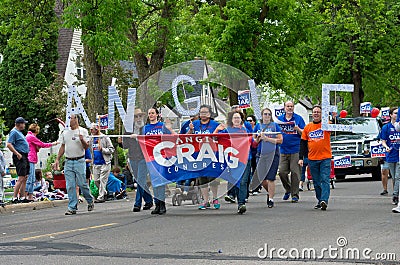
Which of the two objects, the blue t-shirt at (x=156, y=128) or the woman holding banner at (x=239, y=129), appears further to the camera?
the blue t-shirt at (x=156, y=128)

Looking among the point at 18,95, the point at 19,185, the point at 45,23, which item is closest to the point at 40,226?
the point at 19,185

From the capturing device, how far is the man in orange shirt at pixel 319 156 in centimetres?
1479

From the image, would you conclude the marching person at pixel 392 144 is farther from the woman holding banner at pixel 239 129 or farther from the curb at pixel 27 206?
the curb at pixel 27 206

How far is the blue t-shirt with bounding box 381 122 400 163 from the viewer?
16438 mm

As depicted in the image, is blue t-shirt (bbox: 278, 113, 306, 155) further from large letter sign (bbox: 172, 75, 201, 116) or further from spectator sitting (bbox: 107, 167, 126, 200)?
spectator sitting (bbox: 107, 167, 126, 200)

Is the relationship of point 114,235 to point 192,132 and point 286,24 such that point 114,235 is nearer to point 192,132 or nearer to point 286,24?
point 192,132

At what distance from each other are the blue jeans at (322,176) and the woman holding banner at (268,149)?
786 millimetres

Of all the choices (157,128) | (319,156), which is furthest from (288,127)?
(157,128)

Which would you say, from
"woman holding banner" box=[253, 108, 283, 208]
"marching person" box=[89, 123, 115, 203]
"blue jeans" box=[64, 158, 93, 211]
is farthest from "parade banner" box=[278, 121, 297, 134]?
"marching person" box=[89, 123, 115, 203]

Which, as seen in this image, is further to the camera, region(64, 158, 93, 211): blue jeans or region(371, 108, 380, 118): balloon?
region(371, 108, 380, 118): balloon

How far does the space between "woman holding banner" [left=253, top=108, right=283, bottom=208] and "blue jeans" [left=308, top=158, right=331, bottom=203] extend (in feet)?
2.58

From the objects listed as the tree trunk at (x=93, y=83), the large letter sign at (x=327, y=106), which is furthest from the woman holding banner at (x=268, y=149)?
the tree trunk at (x=93, y=83)

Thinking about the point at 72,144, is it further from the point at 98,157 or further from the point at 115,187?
the point at 115,187

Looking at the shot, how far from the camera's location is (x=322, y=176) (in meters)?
14.8
